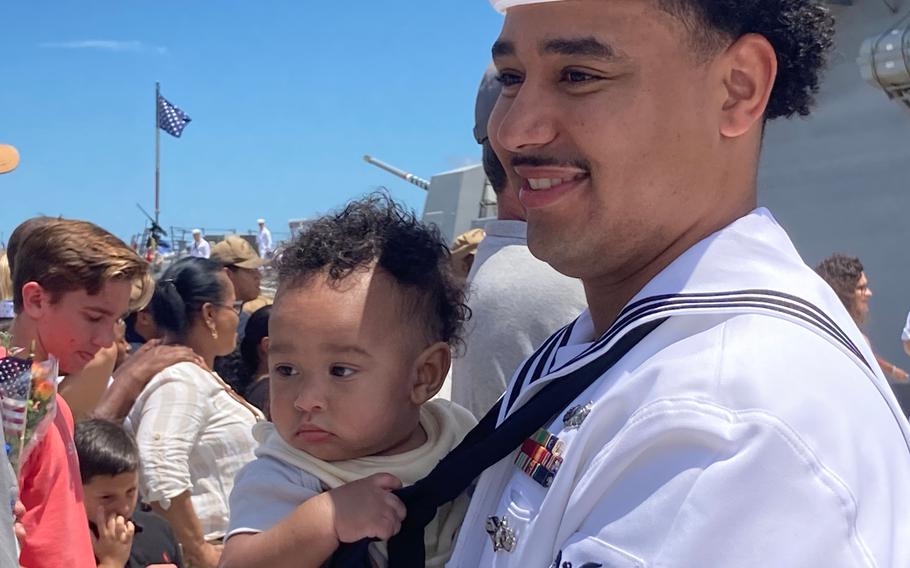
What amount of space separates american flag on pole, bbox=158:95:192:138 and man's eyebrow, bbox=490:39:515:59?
1303 inches

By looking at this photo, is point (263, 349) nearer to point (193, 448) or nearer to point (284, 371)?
point (193, 448)

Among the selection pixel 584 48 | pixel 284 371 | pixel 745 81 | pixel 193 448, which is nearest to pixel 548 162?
pixel 584 48

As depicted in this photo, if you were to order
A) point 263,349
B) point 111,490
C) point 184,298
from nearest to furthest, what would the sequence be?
point 111,490
point 184,298
point 263,349

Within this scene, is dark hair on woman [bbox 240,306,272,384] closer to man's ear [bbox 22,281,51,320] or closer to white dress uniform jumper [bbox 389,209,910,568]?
man's ear [bbox 22,281,51,320]

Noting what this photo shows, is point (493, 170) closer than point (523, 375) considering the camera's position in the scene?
No

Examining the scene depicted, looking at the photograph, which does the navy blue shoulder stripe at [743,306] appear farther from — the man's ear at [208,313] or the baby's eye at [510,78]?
the man's ear at [208,313]

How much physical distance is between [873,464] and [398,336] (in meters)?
1.01

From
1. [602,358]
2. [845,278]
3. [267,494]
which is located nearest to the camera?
[602,358]

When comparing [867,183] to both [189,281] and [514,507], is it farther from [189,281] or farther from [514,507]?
[514,507]

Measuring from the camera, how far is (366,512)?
1637 mm

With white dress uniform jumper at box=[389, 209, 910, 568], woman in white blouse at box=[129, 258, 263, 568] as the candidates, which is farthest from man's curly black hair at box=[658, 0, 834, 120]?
woman in white blouse at box=[129, 258, 263, 568]

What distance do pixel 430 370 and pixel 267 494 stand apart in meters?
0.42

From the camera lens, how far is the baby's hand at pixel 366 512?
5.30ft

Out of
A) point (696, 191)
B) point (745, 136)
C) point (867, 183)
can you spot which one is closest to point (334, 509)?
point (696, 191)
